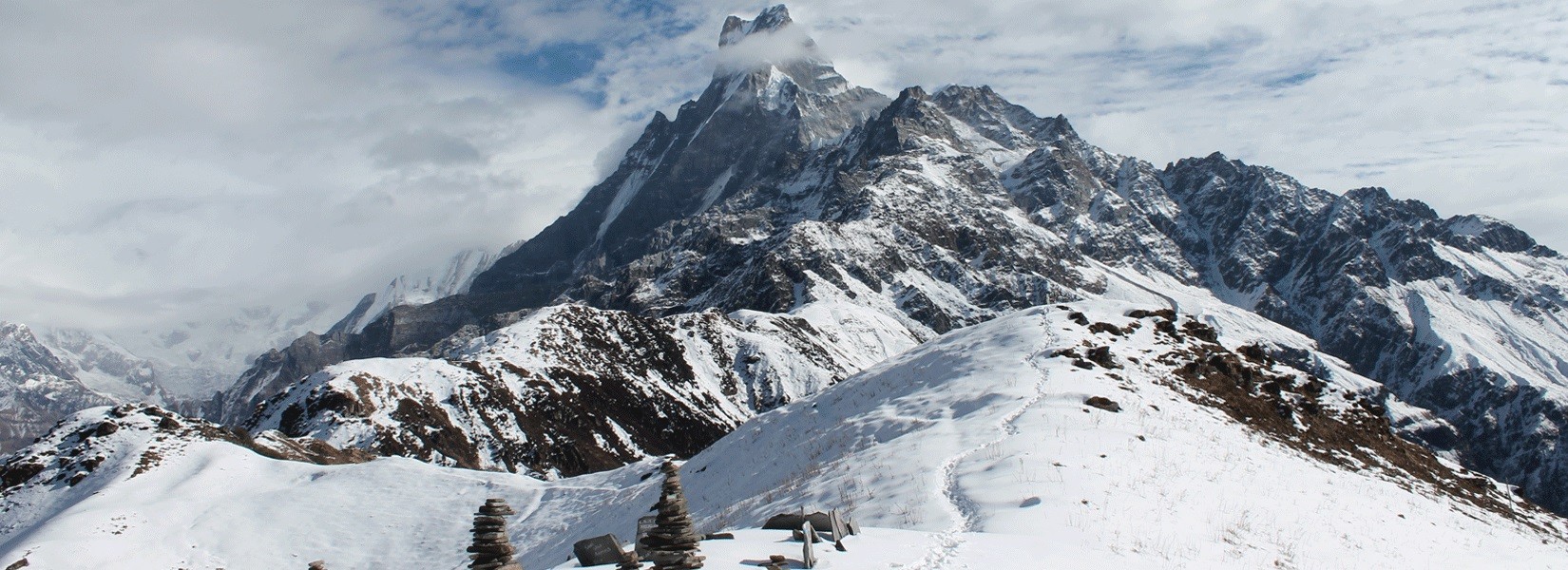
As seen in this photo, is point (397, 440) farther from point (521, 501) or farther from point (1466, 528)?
point (1466, 528)

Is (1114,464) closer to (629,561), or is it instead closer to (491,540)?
(629,561)

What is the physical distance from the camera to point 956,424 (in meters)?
22.1

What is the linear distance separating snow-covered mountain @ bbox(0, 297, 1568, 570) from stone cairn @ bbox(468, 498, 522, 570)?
1.60 meters

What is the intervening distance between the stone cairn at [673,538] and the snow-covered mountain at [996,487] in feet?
1.45

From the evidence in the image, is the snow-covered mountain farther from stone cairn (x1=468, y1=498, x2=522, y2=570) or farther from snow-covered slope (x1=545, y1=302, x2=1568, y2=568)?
stone cairn (x1=468, y1=498, x2=522, y2=570)

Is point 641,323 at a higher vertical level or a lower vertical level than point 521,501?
higher

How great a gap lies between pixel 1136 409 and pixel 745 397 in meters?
131

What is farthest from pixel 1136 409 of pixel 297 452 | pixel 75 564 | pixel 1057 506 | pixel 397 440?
pixel 397 440

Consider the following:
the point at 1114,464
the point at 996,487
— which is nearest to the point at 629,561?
the point at 996,487

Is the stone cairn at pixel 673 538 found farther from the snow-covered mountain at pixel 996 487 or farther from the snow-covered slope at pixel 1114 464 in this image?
the snow-covered slope at pixel 1114 464

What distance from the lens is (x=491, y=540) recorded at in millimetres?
12422

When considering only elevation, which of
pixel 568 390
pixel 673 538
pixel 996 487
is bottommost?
pixel 568 390

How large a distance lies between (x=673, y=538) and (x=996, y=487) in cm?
703

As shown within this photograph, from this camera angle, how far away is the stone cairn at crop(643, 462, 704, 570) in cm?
1164
